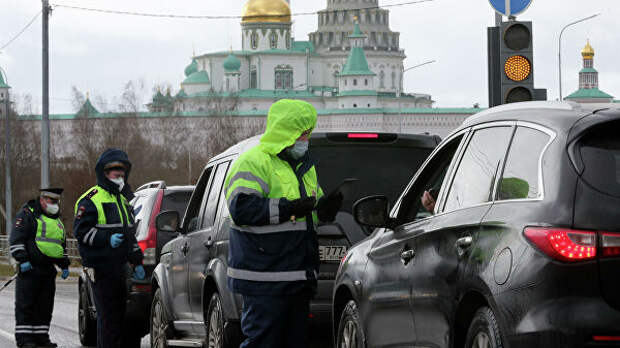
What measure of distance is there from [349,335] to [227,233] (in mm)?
1478

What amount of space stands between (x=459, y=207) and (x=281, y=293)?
132 centimetres

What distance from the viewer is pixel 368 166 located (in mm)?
9586

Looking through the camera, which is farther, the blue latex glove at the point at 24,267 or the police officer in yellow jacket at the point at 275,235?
the blue latex glove at the point at 24,267

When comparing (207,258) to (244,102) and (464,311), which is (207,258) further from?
(244,102)

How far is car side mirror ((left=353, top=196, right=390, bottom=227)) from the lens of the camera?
709 centimetres

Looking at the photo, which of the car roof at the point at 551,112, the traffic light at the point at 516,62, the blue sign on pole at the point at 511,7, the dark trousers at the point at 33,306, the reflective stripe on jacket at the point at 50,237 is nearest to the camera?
the car roof at the point at 551,112

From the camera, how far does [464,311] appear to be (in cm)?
562

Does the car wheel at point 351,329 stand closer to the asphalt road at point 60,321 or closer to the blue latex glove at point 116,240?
the blue latex glove at point 116,240

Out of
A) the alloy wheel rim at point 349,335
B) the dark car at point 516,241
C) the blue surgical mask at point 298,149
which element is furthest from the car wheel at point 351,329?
the blue surgical mask at point 298,149

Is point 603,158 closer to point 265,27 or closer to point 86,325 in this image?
point 86,325

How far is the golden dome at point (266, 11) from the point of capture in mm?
186500

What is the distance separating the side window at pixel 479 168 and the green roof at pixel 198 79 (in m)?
188

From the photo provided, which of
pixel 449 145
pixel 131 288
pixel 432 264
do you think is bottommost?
pixel 131 288

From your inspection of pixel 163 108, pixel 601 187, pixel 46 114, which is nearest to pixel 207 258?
pixel 601 187
